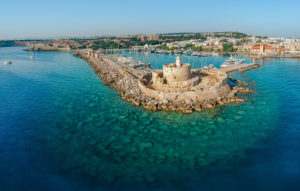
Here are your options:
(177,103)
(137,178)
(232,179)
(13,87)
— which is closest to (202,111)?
(177,103)

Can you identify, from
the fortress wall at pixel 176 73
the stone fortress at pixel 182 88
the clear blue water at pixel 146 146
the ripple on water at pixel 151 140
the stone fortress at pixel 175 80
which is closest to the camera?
the clear blue water at pixel 146 146

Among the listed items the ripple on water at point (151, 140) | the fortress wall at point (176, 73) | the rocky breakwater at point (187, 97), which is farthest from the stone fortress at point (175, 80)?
the ripple on water at point (151, 140)

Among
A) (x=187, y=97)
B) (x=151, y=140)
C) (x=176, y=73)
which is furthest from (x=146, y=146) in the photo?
(x=176, y=73)

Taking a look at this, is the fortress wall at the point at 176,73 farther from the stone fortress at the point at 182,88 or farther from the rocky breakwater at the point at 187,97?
the rocky breakwater at the point at 187,97

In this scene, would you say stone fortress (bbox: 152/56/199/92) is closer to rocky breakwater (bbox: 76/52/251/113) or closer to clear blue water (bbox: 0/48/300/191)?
rocky breakwater (bbox: 76/52/251/113)

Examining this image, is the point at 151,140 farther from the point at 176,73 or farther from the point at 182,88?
the point at 176,73

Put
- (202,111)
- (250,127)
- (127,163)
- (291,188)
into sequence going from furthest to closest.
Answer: (202,111) < (250,127) < (127,163) < (291,188)

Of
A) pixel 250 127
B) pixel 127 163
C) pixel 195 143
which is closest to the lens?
pixel 127 163

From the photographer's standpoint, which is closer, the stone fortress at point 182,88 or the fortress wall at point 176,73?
the stone fortress at point 182,88

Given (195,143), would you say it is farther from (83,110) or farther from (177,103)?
(83,110)
